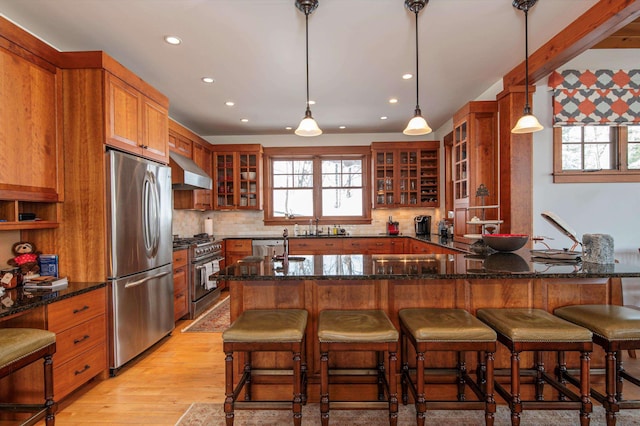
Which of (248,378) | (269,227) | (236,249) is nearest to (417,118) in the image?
(248,378)

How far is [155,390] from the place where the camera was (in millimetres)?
2387

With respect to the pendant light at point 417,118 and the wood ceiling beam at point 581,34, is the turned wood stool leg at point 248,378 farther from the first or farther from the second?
the wood ceiling beam at point 581,34

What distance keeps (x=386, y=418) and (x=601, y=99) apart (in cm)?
379

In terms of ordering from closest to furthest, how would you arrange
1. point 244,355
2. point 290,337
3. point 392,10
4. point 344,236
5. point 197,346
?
1. point 290,337
2. point 244,355
3. point 392,10
4. point 197,346
5. point 344,236

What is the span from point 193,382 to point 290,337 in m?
1.33

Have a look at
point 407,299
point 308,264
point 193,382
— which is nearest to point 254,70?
point 308,264

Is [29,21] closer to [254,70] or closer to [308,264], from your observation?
[254,70]

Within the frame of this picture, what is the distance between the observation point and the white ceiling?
2305 millimetres

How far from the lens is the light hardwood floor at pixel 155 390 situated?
2.08 meters

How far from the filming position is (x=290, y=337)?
1681 millimetres

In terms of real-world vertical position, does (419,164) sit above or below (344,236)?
above

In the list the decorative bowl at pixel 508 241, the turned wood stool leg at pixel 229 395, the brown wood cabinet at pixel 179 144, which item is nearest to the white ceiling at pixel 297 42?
the brown wood cabinet at pixel 179 144

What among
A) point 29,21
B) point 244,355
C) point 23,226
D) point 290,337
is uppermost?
→ point 29,21

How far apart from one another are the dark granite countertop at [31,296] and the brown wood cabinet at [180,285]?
133cm
